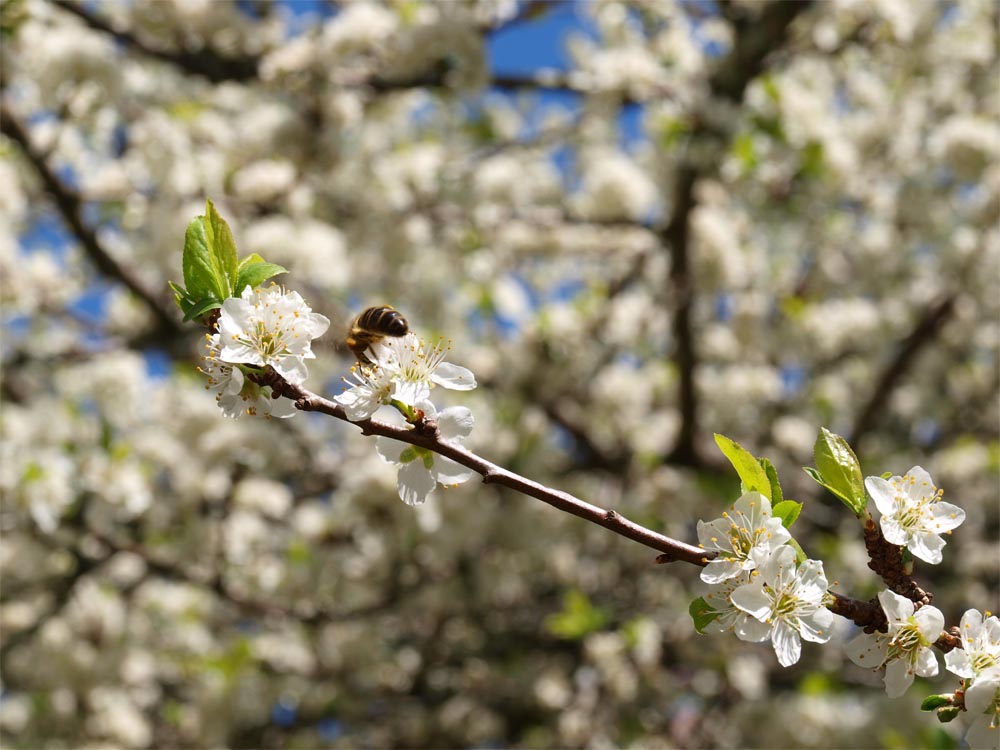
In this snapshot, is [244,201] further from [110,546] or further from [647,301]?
[647,301]

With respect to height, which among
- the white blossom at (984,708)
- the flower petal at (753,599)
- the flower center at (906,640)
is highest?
the flower petal at (753,599)

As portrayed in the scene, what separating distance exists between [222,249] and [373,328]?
287 mm

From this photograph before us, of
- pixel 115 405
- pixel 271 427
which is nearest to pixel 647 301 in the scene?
pixel 271 427

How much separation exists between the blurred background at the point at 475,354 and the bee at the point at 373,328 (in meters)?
2.66

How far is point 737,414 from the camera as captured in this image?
621 centimetres

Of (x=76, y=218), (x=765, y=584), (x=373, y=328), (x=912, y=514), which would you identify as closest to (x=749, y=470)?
(x=765, y=584)

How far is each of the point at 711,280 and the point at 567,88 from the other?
1.51m

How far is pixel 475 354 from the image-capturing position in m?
5.76

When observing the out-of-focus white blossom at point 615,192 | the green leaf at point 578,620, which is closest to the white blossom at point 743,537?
the green leaf at point 578,620

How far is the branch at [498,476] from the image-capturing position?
137 cm

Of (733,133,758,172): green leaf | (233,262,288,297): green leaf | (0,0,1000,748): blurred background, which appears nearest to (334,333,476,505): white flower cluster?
(233,262,288,297): green leaf

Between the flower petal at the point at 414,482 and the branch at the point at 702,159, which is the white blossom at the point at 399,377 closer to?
the flower petal at the point at 414,482

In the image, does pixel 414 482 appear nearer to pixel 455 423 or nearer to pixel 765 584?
pixel 455 423

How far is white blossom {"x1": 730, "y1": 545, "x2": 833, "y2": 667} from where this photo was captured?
1438mm
